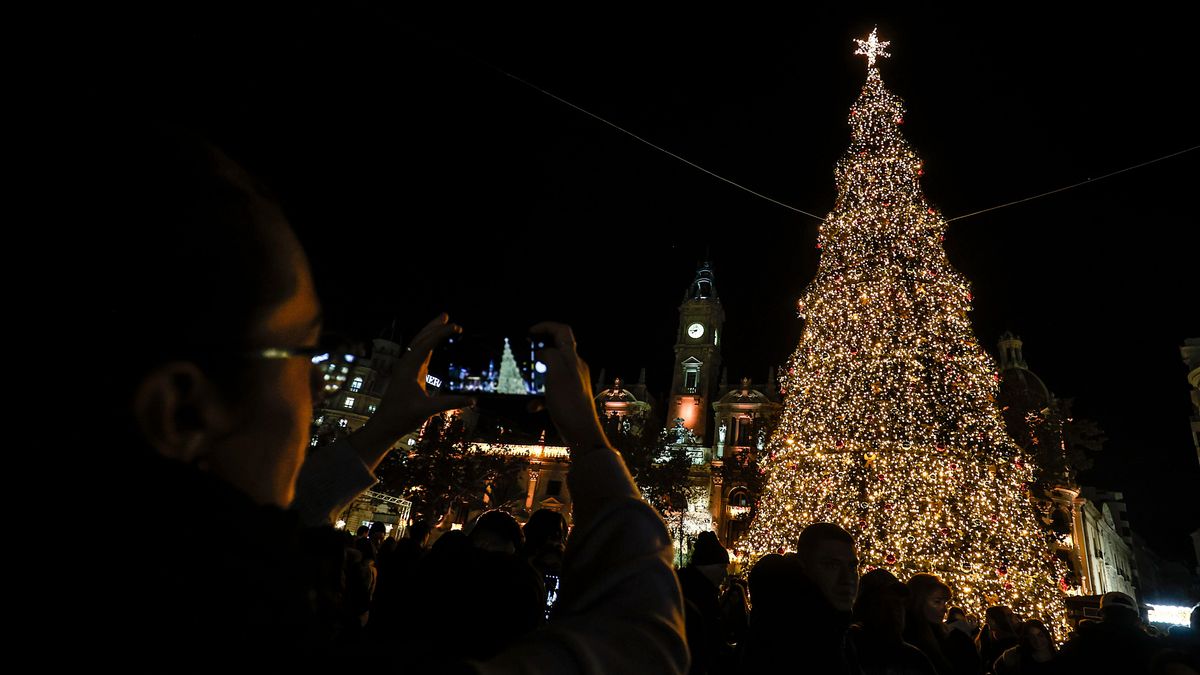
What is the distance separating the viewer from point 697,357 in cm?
4412

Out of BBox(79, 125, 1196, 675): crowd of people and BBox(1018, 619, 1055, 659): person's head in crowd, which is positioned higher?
BBox(79, 125, 1196, 675): crowd of people

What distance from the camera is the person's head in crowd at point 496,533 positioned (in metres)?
3.32

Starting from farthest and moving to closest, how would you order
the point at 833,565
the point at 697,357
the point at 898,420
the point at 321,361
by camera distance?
the point at 697,357 < the point at 898,420 < the point at 833,565 < the point at 321,361

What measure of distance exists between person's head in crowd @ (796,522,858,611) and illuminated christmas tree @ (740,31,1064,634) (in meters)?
8.92

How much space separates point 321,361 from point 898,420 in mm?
13533

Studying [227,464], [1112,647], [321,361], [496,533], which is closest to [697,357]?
[1112,647]

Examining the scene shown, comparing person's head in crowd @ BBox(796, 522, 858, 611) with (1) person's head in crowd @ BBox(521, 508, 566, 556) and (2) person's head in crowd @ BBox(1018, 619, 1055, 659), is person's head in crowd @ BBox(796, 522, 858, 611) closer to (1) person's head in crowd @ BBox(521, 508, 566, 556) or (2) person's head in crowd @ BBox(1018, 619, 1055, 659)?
(1) person's head in crowd @ BBox(521, 508, 566, 556)

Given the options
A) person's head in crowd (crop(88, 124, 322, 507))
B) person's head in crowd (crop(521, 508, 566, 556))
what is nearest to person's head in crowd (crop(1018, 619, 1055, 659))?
person's head in crowd (crop(521, 508, 566, 556))

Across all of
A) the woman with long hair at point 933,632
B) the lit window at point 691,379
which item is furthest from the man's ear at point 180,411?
the lit window at point 691,379

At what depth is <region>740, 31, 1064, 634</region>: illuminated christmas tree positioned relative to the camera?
11.2 m

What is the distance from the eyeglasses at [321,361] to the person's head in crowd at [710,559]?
371 centimetres

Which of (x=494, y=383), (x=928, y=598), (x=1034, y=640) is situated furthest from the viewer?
(x=494, y=383)

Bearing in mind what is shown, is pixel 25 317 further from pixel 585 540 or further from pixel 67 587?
pixel 585 540

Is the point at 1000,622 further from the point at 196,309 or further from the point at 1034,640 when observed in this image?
the point at 196,309
